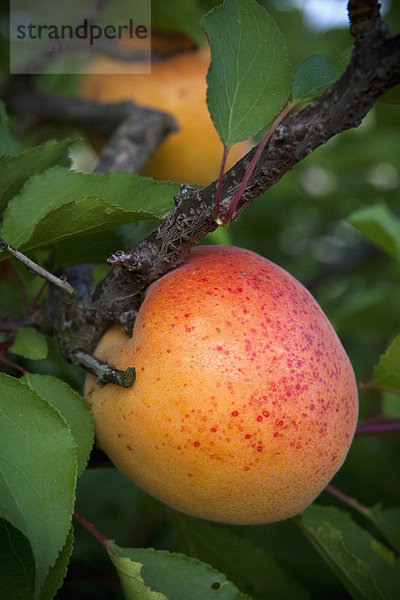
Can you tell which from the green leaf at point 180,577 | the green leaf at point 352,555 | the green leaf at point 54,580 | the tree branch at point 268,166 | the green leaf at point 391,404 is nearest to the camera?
the tree branch at point 268,166

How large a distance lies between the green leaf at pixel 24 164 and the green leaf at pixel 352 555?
71cm

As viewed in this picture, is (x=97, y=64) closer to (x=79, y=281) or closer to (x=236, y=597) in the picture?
(x=79, y=281)

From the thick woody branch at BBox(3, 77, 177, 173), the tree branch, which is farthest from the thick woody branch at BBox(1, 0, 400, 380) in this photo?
the thick woody branch at BBox(3, 77, 177, 173)

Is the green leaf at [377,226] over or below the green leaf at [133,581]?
over

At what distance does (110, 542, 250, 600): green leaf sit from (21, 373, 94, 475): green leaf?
19 cm

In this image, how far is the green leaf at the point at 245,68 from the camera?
779 millimetres

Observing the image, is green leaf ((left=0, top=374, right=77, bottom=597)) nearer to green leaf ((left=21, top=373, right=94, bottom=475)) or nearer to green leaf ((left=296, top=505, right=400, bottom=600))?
green leaf ((left=21, top=373, right=94, bottom=475))

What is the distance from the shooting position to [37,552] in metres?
0.65

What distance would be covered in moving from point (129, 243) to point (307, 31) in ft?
4.85

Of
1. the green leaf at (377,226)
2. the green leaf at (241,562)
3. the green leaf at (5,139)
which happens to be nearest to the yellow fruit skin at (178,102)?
the green leaf at (377,226)

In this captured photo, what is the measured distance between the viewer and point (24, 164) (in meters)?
0.87

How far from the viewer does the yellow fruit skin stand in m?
1.47

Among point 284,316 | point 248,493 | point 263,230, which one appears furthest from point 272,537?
point 263,230

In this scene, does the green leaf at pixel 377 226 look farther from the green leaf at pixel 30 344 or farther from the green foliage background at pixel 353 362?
the green leaf at pixel 30 344
